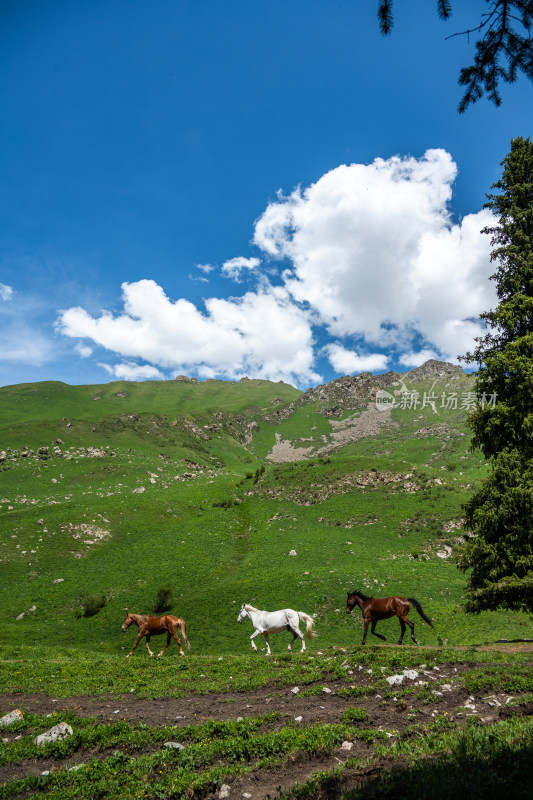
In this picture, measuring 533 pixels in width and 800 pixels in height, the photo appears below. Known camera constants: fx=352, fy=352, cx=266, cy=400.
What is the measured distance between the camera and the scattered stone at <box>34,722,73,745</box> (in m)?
8.67

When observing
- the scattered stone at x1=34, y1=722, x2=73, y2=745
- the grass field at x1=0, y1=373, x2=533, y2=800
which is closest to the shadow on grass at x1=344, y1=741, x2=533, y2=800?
the grass field at x1=0, y1=373, x2=533, y2=800

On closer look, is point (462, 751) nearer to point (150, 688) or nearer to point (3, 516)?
point (150, 688)

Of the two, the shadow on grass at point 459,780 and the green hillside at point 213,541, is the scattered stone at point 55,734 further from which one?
the green hillside at point 213,541

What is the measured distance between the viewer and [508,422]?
1736 centimetres

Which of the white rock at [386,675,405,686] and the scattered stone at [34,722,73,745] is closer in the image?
the scattered stone at [34,722,73,745]

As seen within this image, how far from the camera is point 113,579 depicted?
3991 cm

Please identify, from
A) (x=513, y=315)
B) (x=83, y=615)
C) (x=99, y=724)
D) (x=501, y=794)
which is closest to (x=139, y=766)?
(x=99, y=724)

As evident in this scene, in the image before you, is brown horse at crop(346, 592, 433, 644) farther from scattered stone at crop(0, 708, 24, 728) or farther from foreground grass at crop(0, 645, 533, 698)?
scattered stone at crop(0, 708, 24, 728)

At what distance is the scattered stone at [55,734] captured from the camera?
341 inches

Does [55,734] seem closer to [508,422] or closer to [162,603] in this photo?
[508,422]

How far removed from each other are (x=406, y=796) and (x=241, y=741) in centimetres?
458

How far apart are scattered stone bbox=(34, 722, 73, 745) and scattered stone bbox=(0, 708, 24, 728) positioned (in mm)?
1751

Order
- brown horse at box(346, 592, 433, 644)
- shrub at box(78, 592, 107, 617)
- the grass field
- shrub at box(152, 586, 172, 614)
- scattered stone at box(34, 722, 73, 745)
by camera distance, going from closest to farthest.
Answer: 1. the grass field
2. scattered stone at box(34, 722, 73, 745)
3. brown horse at box(346, 592, 433, 644)
4. shrub at box(78, 592, 107, 617)
5. shrub at box(152, 586, 172, 614)

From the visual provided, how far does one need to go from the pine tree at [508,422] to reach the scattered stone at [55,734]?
52.7ft
